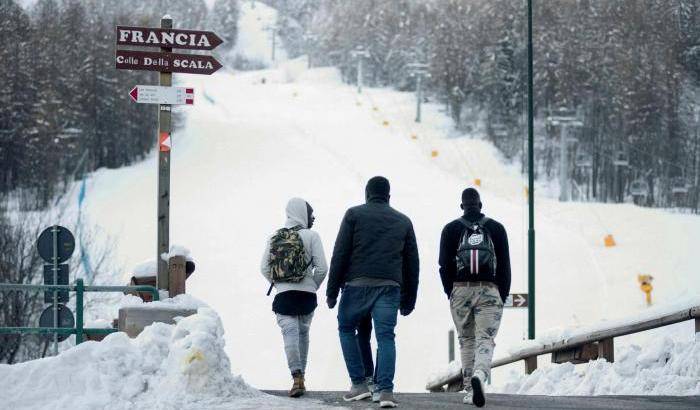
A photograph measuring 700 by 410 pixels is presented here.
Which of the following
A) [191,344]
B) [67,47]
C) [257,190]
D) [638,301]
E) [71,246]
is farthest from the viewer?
[67,47]

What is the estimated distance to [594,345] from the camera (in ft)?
43.2

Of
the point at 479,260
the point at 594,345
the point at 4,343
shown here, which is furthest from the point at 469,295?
the point at 4,343

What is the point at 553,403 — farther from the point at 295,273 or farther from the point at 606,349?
the point at 606,349

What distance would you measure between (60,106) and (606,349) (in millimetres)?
61314

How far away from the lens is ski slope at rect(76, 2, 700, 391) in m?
32.5

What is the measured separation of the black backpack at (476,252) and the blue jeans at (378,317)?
631mm

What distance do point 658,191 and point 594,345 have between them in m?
56.1

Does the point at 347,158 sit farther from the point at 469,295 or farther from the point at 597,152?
the point at 469,295

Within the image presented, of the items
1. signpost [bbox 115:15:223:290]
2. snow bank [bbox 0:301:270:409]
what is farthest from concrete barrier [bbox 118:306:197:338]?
snow bank [bbox 0:301:270:409]

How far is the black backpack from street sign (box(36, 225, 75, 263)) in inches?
310

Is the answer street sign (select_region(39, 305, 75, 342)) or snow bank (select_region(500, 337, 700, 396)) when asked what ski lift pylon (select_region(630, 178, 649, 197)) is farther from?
snow bank (select_region(500, 337, 700, 396))

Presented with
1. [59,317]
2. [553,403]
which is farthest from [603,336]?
[59,317]

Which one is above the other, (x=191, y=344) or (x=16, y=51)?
(x=16, y=51)

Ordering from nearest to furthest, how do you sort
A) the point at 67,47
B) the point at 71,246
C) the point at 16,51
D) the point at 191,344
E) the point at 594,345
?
the point at 191,344 → the point at 594,345 → the point at 71,246 → the point at 16,51 → the point at 67,47
